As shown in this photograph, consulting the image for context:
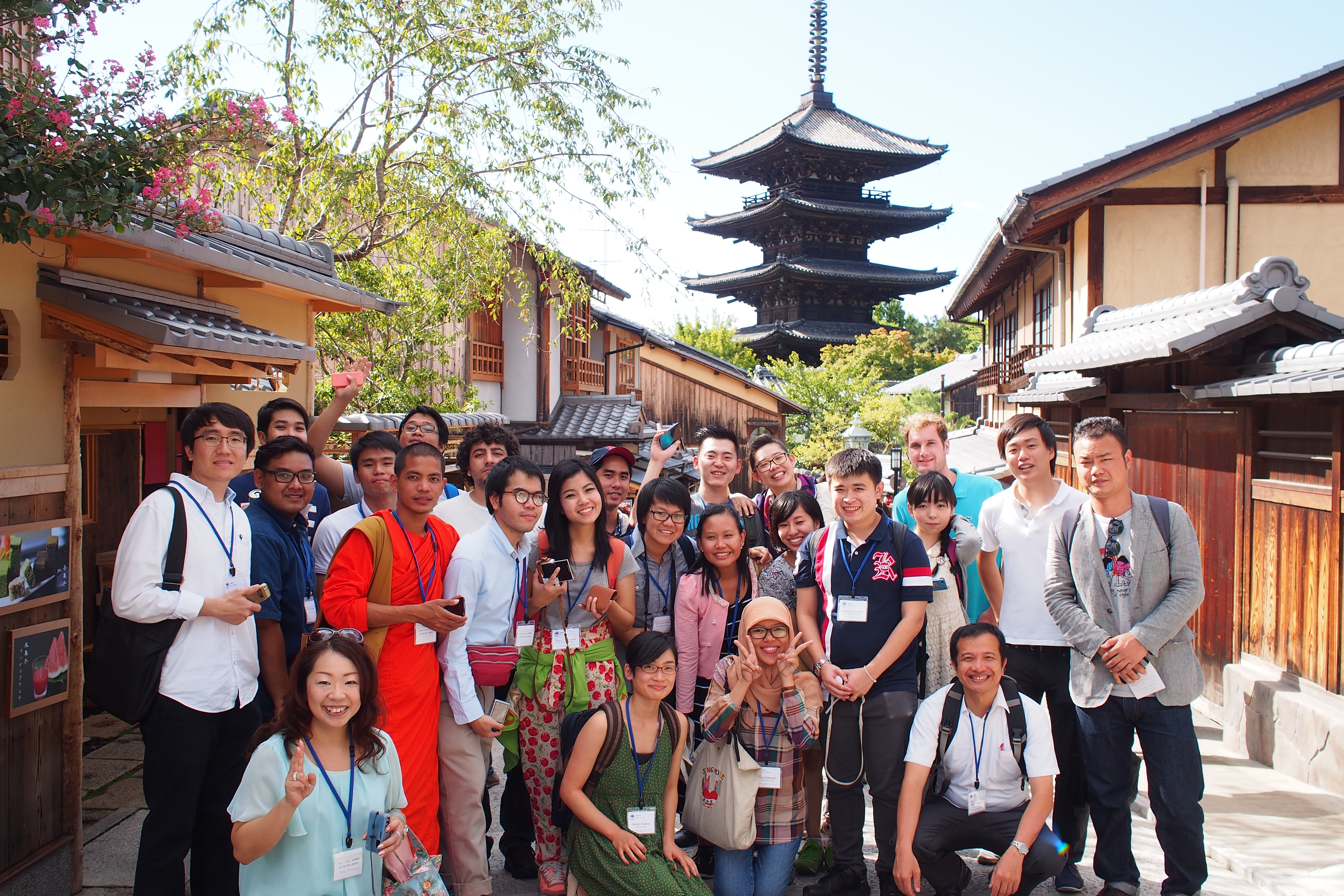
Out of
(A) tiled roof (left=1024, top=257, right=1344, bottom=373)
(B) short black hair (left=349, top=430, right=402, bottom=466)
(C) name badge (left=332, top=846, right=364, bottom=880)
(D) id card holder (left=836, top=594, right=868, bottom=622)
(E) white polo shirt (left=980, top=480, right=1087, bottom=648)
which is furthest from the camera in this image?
(A) tiled roof (left=1024, top=257, right=1344, bottom=373)

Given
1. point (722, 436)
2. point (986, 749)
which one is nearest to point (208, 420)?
point (722, 436)

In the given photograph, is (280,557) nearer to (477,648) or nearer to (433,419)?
(477,648)

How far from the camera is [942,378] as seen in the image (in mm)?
29953

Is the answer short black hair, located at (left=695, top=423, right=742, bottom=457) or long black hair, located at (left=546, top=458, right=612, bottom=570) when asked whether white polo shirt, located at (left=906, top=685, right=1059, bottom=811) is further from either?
short black hair, located at (left=695, top=423, right=742, bottom=457)

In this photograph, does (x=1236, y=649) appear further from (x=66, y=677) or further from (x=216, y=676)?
(x=66, y=677)

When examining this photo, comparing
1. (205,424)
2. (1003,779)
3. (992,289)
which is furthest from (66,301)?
(992,289)

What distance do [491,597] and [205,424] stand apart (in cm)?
123

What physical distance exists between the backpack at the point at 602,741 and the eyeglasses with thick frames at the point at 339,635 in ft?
2.86

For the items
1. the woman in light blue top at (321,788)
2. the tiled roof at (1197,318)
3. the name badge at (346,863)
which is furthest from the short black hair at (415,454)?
the tiled roof at (1197,318)

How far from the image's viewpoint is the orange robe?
10.4 feet

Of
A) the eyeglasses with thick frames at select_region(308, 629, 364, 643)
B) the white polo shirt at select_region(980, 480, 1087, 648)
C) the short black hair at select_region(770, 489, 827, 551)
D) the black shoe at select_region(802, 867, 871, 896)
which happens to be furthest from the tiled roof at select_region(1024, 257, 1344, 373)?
the eyeglasses with thick frames at select_region(308, 629, 364, 643)

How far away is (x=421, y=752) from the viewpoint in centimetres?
326

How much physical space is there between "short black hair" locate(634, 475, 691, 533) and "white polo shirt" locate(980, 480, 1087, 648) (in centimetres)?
137

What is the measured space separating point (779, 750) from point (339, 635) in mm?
1807
